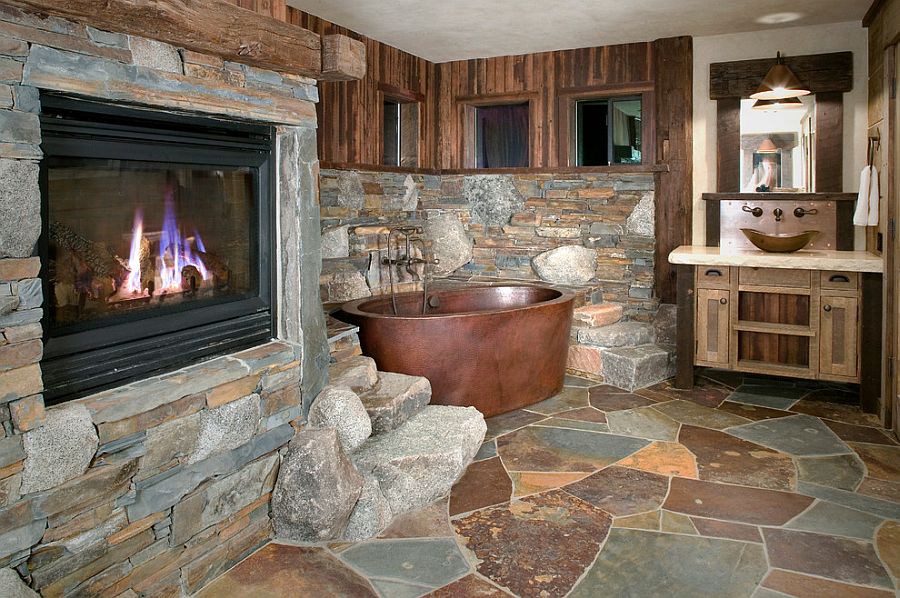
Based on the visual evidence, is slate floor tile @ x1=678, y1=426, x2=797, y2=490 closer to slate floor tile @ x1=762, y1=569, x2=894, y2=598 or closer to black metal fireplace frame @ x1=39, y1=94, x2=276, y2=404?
slate floor tile @ x1=762, y1=569, x2=894, y2=598

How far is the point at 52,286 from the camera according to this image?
2.15 metres

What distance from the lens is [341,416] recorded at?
3.05 meters

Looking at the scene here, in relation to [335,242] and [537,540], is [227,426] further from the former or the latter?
[335,242]

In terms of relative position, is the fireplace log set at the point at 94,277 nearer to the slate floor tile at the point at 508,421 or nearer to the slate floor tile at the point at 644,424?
the slate floor tile at the point at 508,421

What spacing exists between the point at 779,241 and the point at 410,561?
3.30m

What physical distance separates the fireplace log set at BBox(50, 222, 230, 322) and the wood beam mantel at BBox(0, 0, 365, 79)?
61 centimetres

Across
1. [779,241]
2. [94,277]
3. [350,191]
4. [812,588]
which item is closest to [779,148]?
[779,241]

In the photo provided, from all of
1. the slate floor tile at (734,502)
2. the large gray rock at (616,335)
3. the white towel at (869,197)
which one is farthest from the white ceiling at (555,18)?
the slate floor tile at (734,502)

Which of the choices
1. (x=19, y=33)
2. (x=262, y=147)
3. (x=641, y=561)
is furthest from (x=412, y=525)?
(x=19, y=33)

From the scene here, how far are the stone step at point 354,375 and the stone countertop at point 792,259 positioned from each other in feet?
7.35

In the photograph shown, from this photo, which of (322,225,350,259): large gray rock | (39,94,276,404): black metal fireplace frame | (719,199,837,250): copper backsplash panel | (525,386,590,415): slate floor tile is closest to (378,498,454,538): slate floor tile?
(39,94,276,404): black metal fireplace frame

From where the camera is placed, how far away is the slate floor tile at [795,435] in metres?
3.77

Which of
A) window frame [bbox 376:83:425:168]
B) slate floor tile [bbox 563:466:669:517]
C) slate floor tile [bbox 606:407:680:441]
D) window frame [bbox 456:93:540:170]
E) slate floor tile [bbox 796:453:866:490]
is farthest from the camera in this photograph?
window frame [bbox 456:93:540:170]

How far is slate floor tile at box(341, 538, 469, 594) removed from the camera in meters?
2.55
